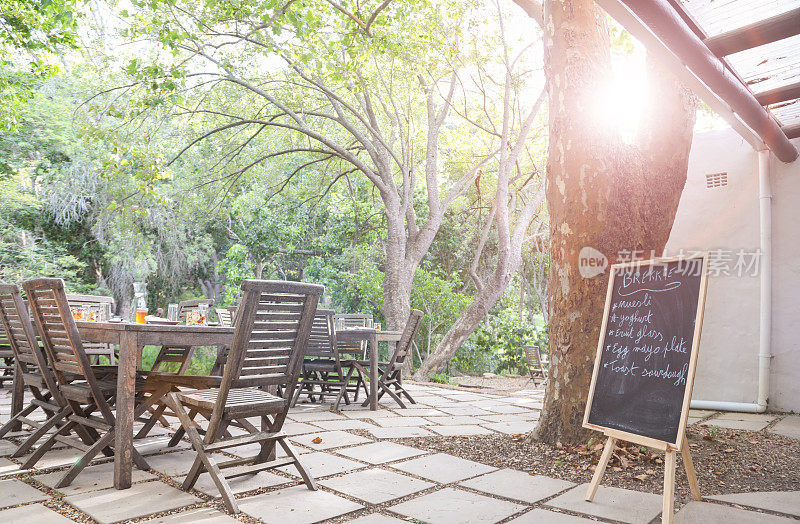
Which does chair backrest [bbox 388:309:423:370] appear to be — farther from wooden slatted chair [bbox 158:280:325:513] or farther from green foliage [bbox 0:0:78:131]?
green foliage [bbox 0:0:78:131]

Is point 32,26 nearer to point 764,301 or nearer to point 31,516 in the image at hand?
point 31,516

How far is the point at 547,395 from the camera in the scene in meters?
4.10

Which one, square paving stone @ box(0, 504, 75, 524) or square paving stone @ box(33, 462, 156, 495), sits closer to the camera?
square paving stone @ box(0, 504, 75, 524)

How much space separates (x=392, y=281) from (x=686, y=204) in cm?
509

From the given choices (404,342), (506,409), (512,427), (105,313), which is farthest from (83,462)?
(506,409)

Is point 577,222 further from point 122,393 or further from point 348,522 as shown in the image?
point 122,393

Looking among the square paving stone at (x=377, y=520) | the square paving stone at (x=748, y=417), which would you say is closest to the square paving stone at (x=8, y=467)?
the square paving stone at (x=377, y=520)

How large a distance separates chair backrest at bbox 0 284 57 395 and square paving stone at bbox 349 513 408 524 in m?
2.00

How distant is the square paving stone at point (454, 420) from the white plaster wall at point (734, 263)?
3201mm

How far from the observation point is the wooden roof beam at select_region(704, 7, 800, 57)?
3809 mm

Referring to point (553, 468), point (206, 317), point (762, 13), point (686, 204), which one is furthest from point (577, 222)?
point (686, 204)

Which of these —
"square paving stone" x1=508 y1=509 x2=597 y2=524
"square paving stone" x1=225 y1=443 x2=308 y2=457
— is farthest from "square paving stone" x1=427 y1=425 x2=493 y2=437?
"square paving stone" x1=508 y1=509 x2=597 y2=524

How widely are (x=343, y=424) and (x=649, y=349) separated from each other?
2.70 m

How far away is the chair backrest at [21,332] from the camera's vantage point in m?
3.25
